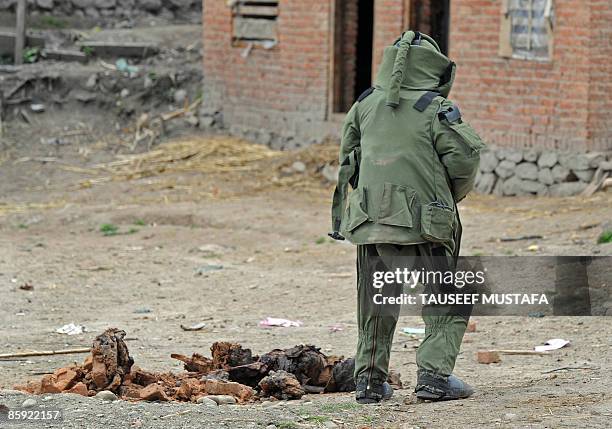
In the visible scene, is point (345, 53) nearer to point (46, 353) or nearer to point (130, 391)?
point (46, 353)

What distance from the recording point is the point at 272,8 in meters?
15.8

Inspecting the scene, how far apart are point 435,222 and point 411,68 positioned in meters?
0.74

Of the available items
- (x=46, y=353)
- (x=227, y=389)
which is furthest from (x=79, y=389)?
(x=46, y=353)

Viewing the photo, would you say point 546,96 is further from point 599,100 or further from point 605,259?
point 605,259

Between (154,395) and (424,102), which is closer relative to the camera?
(424,102)

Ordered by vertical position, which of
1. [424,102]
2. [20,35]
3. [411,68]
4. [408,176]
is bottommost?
[408,176]

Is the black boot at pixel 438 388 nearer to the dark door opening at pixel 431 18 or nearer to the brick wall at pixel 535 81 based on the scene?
the brick wall at pixel 535 81

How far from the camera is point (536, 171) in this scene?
1266 centimetres

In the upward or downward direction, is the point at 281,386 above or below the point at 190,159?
above

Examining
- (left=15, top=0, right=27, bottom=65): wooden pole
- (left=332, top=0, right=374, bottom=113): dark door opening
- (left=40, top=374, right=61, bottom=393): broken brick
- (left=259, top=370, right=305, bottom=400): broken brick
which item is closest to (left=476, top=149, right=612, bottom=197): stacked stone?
(left=332, top=0, right=374, bottom=113): dark door opening

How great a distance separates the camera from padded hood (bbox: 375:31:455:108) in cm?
532

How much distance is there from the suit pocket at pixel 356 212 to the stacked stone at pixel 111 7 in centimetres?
1522

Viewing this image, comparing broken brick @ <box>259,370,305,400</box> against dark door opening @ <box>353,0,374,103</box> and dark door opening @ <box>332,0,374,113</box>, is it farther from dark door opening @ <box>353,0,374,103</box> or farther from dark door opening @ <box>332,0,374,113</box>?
dark door opening @ <box>353,0,374,103</box>

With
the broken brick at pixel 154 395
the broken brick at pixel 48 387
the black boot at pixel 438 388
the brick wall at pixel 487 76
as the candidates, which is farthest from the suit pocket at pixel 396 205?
the brick wall at pixel 487 76
